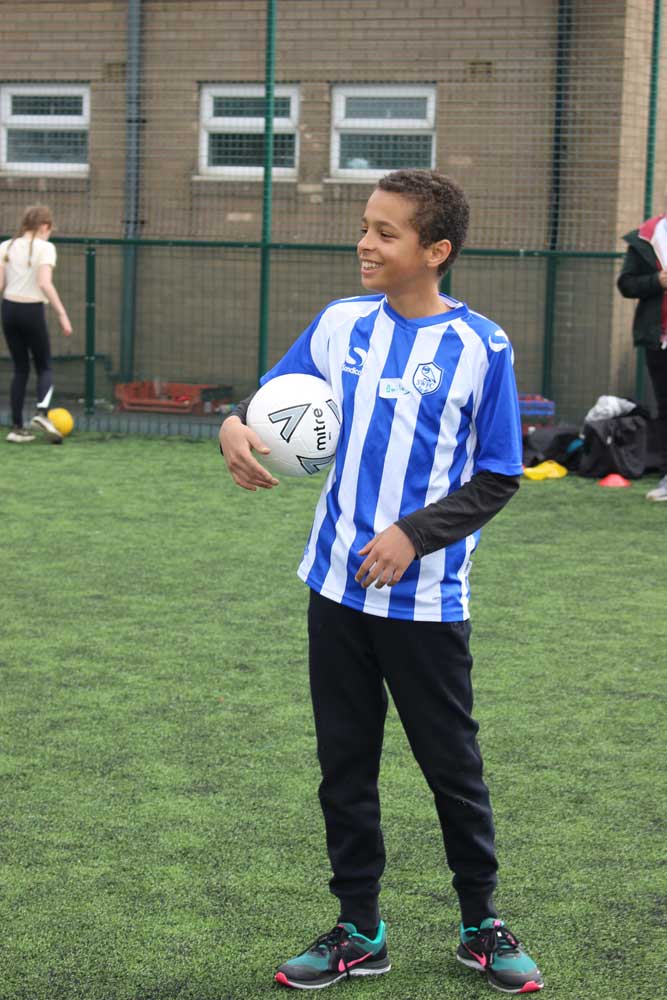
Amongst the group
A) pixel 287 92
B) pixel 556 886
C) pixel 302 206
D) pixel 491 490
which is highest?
pixel 287 92

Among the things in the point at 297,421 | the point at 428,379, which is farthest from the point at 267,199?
the point at 428,379

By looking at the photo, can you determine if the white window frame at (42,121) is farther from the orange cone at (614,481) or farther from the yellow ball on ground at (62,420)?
the orange cone at (614,481)

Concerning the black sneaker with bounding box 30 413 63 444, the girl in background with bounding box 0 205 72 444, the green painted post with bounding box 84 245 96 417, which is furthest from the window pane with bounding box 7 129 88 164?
the black sneaker with bounding box 30 413 63 444

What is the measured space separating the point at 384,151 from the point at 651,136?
3301 mm

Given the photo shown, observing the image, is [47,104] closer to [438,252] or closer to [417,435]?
[438,252]

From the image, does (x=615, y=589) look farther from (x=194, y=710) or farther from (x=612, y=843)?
(x=612, y=843)

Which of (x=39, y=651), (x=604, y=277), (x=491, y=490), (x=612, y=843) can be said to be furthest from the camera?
(x=604, y=277)

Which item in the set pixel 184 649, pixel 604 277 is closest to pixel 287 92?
pixel 604 277

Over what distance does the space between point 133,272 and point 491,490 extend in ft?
40.1

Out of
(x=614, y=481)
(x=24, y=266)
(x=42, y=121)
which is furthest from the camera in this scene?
(x=42, y=121)

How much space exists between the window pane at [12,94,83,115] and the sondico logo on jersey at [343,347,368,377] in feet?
44.1

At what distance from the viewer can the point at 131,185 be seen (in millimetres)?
15016

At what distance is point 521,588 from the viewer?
6922mm

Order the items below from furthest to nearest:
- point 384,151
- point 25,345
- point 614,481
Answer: point 384,151, point 25,345, point 614,481
